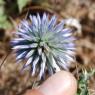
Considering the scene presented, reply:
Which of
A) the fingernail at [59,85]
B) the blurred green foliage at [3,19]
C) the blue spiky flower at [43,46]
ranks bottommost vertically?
the fingernail at [59,85]

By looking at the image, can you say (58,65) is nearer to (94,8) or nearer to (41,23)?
(41,23)

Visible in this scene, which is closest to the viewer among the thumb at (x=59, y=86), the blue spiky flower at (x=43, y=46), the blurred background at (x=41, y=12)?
the thumb at (x=59, y=86)

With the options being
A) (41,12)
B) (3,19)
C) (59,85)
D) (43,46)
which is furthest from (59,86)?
(41,12)

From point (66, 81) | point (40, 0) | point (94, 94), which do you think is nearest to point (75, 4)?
point (40, 0)

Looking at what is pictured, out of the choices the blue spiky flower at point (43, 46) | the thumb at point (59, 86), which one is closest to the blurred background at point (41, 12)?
the blue spiky flower at point (43, 46)

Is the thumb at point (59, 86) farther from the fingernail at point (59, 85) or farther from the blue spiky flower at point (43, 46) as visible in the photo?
the blue spiky flower at point (43, 46)
